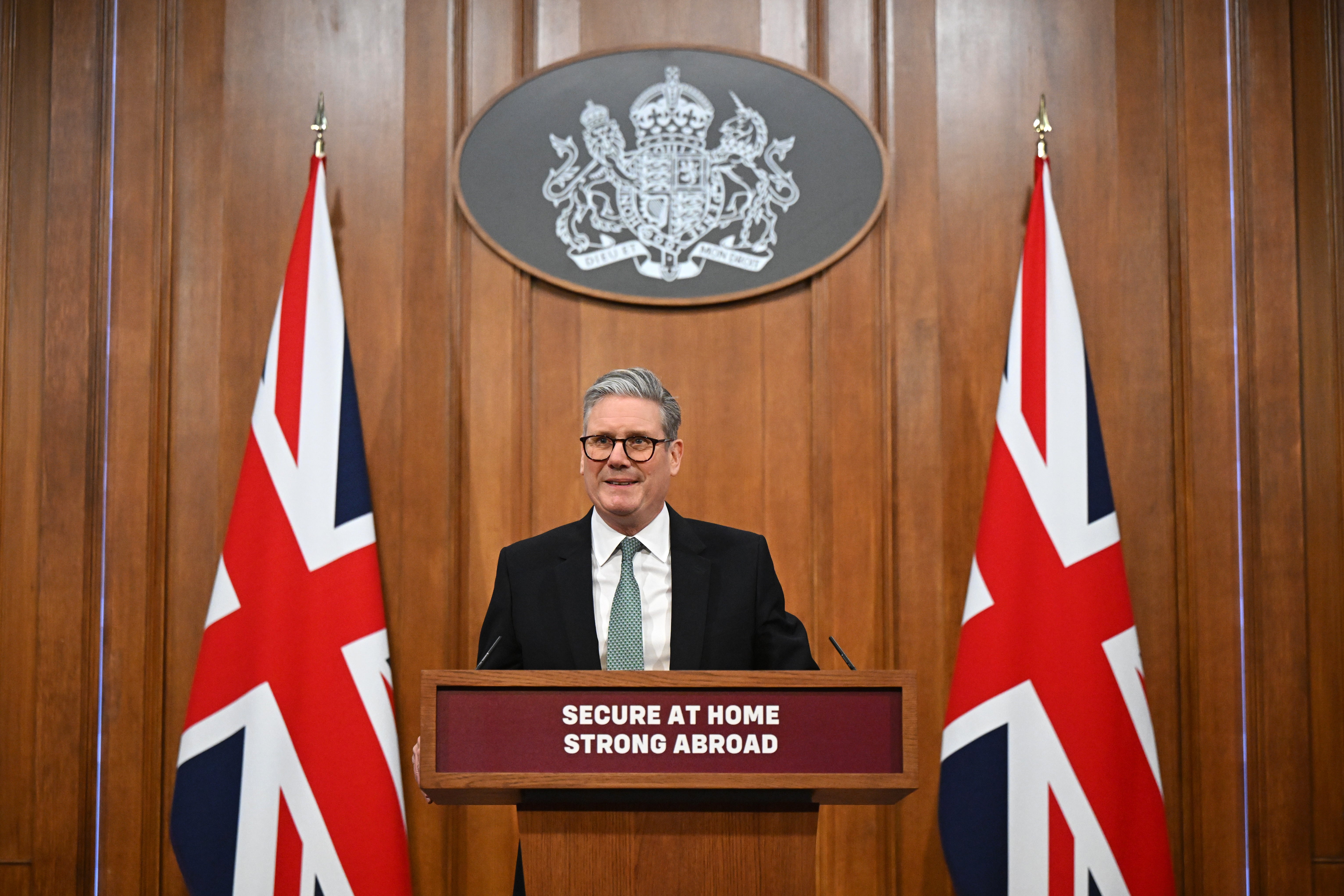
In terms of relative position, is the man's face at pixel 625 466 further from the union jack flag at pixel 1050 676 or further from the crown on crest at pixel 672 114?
the crown on crest at pixel 672 114

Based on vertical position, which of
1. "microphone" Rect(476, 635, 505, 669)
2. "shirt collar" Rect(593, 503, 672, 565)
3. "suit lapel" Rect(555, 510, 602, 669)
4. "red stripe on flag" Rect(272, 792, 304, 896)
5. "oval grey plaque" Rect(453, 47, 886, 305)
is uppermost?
"oval grey plaque" Rect(453, 47, 886, 305)

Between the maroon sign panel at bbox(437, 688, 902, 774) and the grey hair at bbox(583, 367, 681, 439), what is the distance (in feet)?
2.26

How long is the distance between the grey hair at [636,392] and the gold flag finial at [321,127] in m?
1.32

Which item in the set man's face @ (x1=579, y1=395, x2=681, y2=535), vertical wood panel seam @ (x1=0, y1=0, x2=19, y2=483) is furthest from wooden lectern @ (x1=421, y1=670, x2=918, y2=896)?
vertical wood panel seam @ (x1=0, y1=0, x2=19, y2=483)

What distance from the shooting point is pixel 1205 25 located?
3.10 m

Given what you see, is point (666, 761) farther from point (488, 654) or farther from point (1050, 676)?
point (1050, 676)

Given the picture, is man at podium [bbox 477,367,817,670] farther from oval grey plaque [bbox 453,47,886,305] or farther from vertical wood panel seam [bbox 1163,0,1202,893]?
vertical wood panel seam [bbox 1163,0,1202,893]

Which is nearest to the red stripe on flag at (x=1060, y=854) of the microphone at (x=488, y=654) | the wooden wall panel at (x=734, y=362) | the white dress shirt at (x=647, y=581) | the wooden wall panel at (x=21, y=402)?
the wooden wall panel at (x=734, y=362)

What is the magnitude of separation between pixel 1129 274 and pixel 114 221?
110 inches

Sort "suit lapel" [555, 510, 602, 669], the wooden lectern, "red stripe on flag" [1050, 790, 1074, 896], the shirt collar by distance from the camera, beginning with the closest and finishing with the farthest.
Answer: the wooden lectern < "suit lapel" [555, 510, 602, 669] < the shirt collar < "red stripe on flag" [1050, 790, 1074, 896]

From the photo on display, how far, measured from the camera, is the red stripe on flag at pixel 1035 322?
286 centimetres

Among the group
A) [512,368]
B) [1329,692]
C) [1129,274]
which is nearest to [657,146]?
[512,368]

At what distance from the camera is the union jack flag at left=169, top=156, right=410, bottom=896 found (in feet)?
8.86

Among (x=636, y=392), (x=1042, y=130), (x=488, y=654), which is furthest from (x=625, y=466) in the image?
(x=1042, y=130)
